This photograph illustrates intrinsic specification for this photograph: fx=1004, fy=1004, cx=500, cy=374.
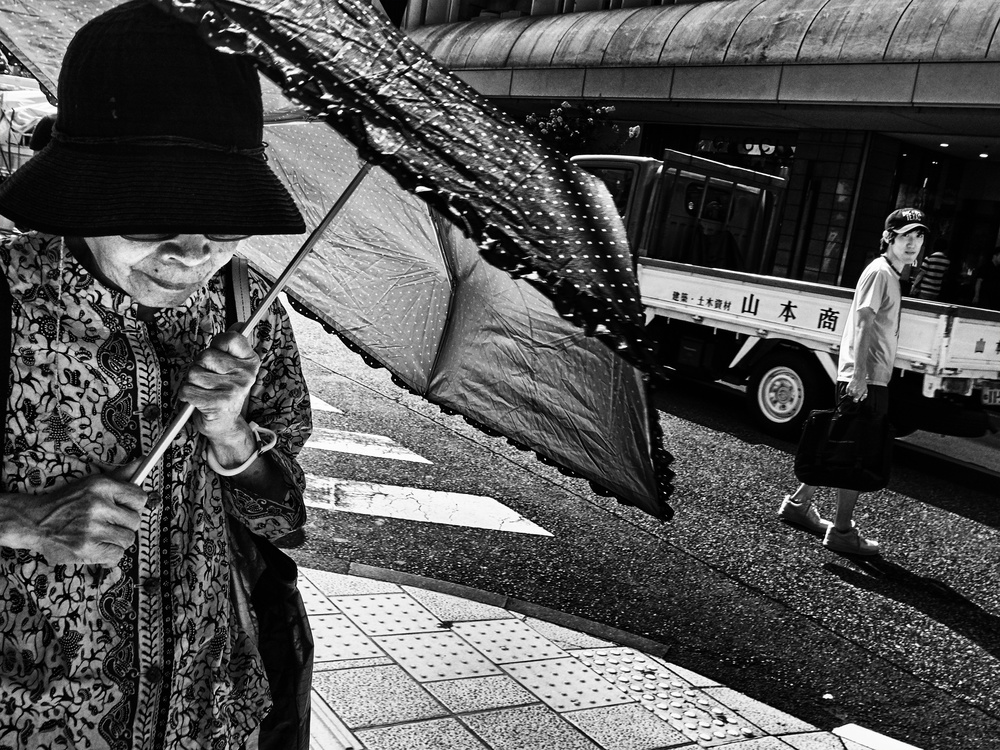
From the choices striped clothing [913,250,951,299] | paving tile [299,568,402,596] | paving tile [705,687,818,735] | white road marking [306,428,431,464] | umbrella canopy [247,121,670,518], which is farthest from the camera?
striped clothing [913,250,951,299]

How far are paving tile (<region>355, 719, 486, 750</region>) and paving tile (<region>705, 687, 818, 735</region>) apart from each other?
45.2 inches

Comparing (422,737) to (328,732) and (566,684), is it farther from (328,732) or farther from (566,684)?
(566,684)

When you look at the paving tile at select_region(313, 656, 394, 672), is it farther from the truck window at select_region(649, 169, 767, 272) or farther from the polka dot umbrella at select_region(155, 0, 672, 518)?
→ the truck window at select_region(649, 169, 767, 272)

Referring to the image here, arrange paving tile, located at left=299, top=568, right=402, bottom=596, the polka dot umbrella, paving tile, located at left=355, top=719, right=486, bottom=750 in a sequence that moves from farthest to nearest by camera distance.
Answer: paving tile, located at left=299, top=568, right=402, bottom=596 < paving tile, located at left=355, top=719, right=486, bottom=750 < the polka dot umbrella

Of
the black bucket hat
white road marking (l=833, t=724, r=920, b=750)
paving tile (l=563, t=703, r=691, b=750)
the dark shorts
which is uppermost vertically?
the black bucket hat

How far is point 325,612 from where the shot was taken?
4.09 m

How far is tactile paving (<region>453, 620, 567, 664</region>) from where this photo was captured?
398 centimetres

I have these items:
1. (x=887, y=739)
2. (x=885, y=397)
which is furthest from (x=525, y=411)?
(x=885, y=397)

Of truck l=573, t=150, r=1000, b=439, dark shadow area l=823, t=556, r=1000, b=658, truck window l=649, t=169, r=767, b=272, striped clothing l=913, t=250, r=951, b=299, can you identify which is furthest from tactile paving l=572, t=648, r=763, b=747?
striped clothing l=913, t=250, r=951, b=299

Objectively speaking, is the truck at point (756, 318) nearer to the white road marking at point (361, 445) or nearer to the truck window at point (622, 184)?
the truck window at point (622, 184)

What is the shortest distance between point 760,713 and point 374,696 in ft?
4.98

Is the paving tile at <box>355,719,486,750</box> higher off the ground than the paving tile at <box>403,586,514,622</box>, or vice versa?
the paving tile at <box>355,719,486,750</box>

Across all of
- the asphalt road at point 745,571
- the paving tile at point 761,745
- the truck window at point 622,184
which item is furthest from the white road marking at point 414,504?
the truck window at point 622,184

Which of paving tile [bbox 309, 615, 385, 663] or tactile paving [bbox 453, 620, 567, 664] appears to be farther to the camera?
tactile paving [bbox 453, 620, 567, 664]
